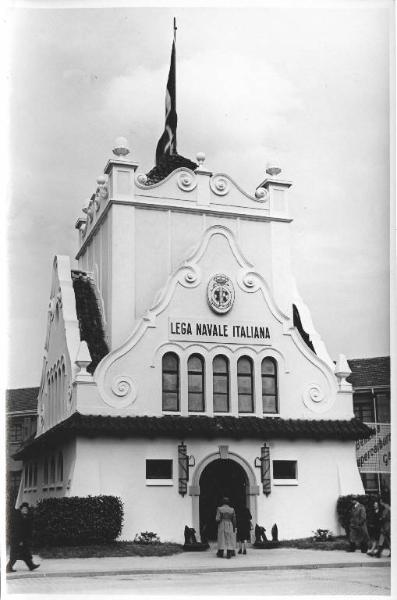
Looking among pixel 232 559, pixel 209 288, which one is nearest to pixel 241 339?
pixel 209 288

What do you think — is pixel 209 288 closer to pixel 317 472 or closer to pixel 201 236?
pixel 201 236

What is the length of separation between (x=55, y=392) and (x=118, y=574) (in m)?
12.3

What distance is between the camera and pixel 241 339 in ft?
102

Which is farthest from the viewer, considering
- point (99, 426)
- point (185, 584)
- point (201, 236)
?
point (201, 236)

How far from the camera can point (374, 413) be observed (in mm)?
39344

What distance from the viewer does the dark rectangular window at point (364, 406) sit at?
129 feet

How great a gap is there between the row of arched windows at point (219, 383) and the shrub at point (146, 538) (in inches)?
161

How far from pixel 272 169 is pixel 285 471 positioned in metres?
11.0

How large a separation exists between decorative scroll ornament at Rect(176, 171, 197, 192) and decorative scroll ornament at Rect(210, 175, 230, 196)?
66 cm

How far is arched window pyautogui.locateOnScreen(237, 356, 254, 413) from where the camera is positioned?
31.1 metres

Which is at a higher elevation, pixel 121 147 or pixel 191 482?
pixel 121 147

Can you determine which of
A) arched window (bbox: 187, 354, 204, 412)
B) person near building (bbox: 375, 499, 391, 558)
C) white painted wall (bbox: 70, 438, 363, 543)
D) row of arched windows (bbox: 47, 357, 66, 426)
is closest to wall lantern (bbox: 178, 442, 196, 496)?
white painted wall (bbox: 70, 438, 363, 543)

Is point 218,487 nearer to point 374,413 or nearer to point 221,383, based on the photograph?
point 221,383

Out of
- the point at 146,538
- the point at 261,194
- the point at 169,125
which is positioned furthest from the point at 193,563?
the point at 169,125
